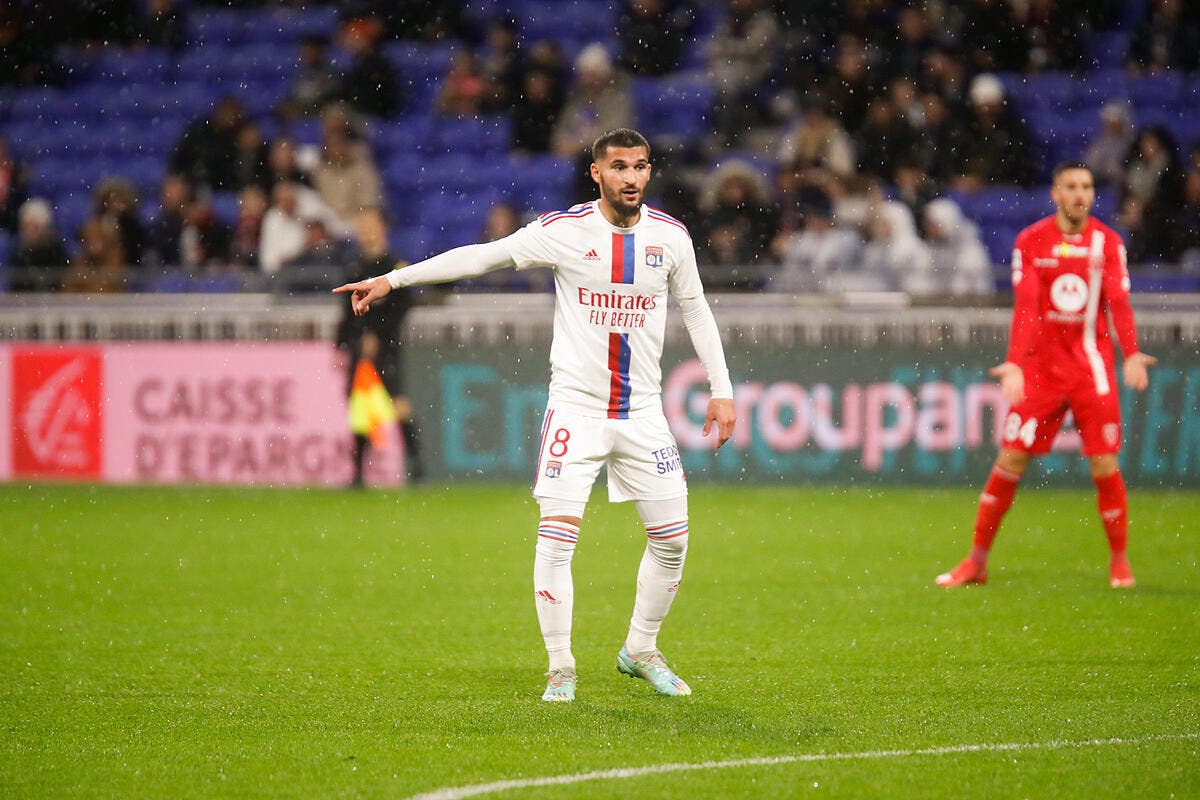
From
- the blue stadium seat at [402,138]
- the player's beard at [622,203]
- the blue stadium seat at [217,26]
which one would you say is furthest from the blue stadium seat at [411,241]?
the player's beard at [622,203]

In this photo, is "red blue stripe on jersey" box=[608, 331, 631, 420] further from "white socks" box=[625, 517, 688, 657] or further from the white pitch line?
the white pitch line

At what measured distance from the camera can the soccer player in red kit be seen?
8312mm

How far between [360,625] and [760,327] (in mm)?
6244

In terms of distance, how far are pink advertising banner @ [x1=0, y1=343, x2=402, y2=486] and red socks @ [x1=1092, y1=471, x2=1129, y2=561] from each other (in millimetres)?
6497

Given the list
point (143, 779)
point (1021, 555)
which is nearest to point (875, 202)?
point (1021, 555)

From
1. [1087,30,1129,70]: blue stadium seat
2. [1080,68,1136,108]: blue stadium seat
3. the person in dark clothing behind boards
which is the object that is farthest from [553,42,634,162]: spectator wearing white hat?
[1087,30,1129,70]: blue stadium seat

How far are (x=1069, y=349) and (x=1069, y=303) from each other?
235mm

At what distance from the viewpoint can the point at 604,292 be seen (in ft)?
19.4

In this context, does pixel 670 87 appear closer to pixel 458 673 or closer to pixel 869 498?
pixel 869 498

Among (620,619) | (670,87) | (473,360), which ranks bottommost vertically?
(620,619)

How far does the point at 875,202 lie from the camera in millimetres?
13656

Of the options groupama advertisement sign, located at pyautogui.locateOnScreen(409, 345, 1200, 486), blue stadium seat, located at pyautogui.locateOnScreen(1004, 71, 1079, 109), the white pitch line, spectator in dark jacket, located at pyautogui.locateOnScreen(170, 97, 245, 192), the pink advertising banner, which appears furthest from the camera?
spectator in dark jacket, located at pyautogui.locateOnScreen(170, 97, 245, 192)

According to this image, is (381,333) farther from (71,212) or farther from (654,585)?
(654,585)

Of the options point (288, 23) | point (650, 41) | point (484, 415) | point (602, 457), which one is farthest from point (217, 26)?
point (602, 457)
